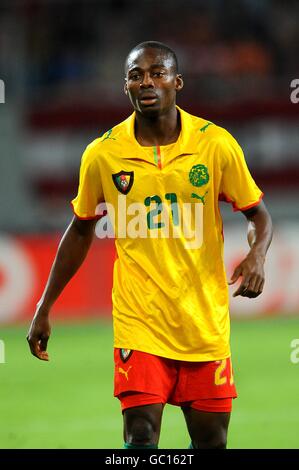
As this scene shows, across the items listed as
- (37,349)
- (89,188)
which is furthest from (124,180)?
(37,349)

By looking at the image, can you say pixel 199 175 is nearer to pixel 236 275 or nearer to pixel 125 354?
pixel 236 275

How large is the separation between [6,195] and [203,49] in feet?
13.2

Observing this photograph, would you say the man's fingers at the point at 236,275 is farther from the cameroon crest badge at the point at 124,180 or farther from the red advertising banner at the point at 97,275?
the red advertising banner at the point at 97,275

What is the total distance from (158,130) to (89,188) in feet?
1.49

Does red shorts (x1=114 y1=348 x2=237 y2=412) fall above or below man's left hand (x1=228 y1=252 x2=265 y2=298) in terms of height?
below

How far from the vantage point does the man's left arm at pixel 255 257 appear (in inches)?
214

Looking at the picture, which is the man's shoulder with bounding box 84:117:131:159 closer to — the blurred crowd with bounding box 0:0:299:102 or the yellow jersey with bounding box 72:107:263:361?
the yellow jersey with bounding box 72:107:263:361

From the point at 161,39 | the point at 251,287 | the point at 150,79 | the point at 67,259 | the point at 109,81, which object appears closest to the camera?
the point at 251,287

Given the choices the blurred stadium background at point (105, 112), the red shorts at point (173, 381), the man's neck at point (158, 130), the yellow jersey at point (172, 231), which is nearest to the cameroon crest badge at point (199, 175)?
the yellow jersey at point (172, 231)

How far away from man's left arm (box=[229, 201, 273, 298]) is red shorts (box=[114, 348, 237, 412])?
473 mm

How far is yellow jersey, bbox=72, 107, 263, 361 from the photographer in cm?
576

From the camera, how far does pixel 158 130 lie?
5898 mm

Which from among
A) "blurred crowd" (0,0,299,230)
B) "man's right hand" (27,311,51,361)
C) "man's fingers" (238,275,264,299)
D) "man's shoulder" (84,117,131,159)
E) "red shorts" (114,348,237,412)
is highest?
"blurred crowd" (0,0,299,230)

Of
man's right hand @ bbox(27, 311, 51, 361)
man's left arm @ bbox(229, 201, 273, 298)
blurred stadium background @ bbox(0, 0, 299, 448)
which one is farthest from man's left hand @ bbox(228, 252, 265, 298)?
blurred stadium background @ bbox(0, 0, 299, 448)
